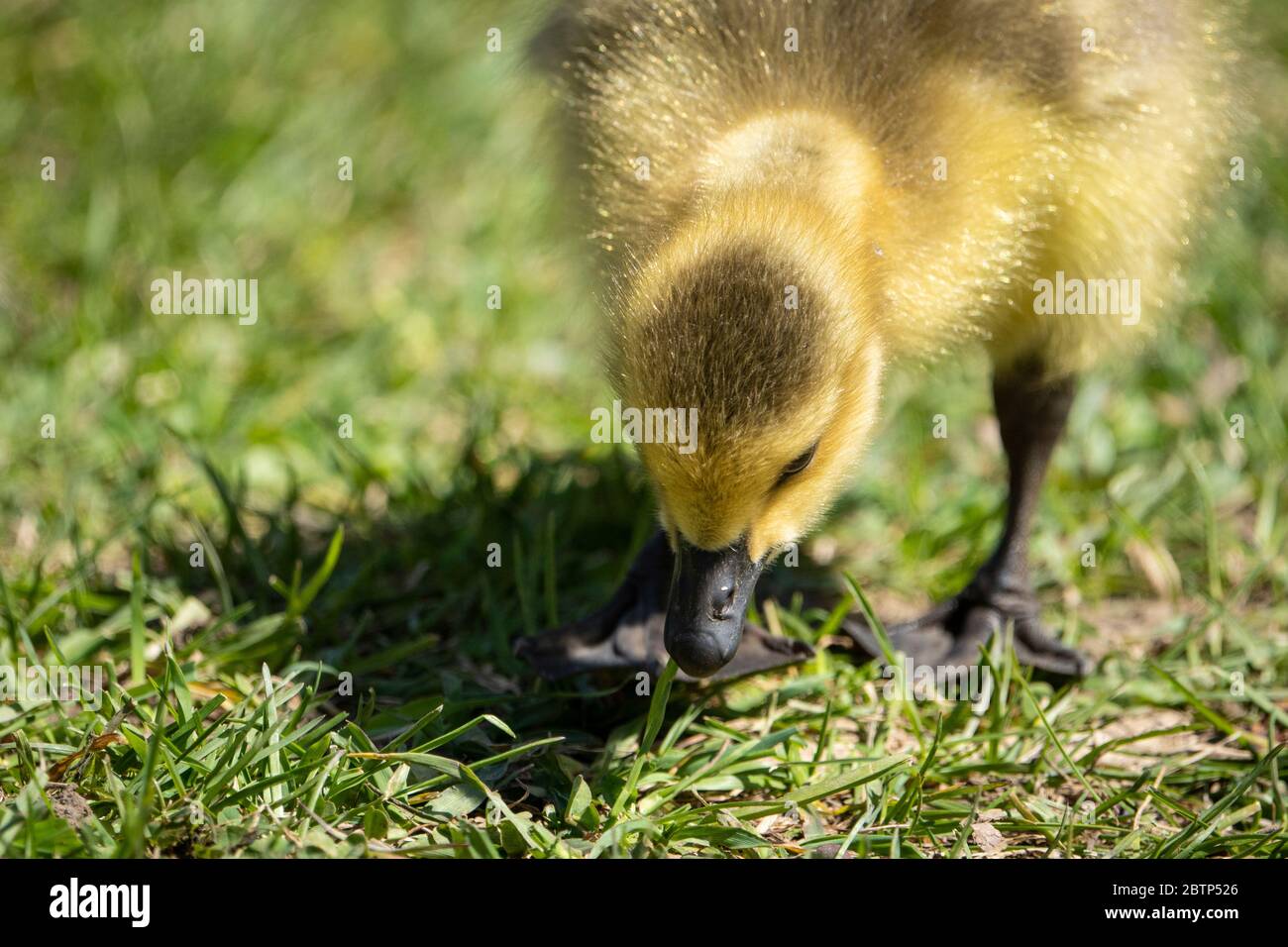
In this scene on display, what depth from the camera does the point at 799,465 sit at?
2346 mm

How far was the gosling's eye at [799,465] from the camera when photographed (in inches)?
91.3

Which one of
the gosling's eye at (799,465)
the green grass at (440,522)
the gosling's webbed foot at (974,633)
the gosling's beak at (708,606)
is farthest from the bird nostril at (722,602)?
the gosling's webbed foot at (974,633)

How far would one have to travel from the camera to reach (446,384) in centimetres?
432

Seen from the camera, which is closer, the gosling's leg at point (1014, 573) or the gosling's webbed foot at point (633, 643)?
the gosling's webbed foot at point (633, 643)

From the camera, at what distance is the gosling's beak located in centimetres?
234

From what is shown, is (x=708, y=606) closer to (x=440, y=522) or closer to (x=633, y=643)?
(x=633, y=643)

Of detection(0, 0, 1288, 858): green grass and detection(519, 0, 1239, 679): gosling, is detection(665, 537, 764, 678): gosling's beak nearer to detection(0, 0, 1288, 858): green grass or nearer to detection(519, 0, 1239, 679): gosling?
detection(519, 0, 1239, 679): gosling

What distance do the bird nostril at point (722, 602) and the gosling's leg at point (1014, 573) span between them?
87 centimetres

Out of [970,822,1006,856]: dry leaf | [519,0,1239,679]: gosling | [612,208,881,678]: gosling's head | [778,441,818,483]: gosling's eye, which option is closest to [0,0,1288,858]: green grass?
[970,822,1006,856]: dry leaf

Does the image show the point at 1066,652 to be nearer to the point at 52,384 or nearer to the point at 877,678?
the point at 877,678

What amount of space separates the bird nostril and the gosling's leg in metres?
0.87

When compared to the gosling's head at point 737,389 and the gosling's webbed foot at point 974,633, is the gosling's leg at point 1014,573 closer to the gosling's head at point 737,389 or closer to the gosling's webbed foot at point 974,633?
the gosling's webbed foot at point 974,633

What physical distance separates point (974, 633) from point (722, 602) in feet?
3.66
